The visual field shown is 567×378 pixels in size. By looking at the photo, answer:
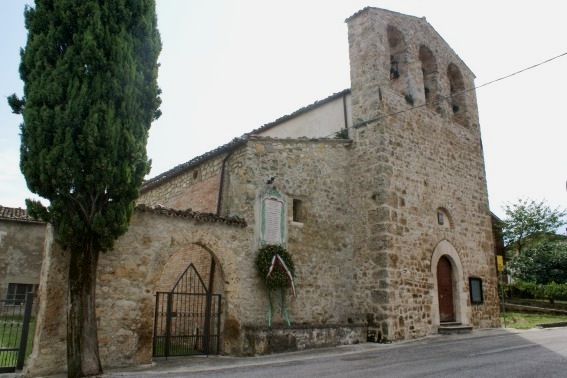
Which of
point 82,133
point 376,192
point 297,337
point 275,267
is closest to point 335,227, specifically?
point 376,192

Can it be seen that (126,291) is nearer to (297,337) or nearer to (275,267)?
(275,267)

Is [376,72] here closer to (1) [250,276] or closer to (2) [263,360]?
(1) [250,276]

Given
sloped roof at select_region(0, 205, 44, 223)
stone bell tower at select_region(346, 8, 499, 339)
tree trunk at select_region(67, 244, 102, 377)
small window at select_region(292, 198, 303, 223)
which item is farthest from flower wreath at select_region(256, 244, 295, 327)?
sloped roof at select_region(0, 205, 44, 223)

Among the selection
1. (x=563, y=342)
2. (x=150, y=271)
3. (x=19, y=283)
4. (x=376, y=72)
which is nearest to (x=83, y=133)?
(x=150, y=271)

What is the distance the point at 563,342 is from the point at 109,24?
11.2 metres

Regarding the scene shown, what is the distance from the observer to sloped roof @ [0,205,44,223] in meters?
18.5

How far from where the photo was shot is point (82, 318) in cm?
693

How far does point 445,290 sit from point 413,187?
3.42 m

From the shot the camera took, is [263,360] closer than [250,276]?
Yes

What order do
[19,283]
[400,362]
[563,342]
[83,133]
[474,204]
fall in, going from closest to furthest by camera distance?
[83,133] → [400,362] → [563,342] → [474,204] → [19,283]

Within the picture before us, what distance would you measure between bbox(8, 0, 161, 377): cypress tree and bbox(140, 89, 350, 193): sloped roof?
349 cm

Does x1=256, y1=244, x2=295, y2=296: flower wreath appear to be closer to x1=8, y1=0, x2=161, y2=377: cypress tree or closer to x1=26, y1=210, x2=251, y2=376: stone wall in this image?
x1=26, y1=210, x2=251, y2=376: stone wall

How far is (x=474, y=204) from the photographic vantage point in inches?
592

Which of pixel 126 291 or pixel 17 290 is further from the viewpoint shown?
pixel 17 290
